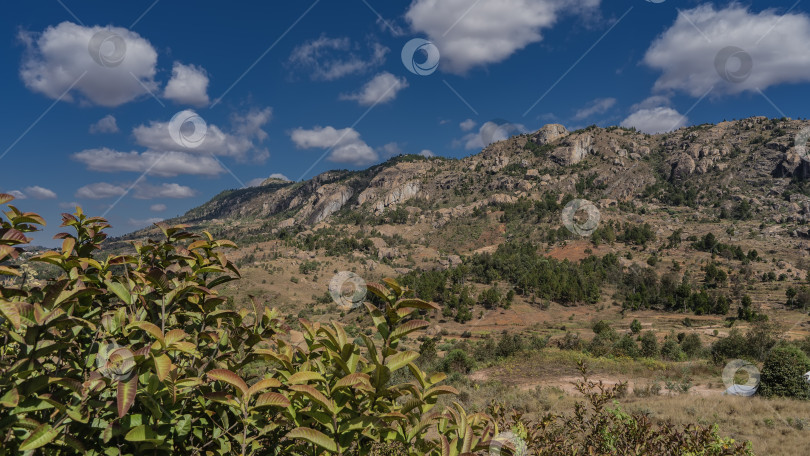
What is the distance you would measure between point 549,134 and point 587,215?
2570 inches

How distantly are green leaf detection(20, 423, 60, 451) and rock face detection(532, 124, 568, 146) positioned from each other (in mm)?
160473

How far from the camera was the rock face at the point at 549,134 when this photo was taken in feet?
492

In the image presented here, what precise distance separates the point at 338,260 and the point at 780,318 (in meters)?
68.3

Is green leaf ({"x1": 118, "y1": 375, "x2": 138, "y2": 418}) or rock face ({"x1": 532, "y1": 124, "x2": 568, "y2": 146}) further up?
rock face ({"x1": 532, "y1": 124, "x2": 568, "y2": 146})

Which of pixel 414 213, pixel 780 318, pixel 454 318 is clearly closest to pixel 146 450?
pixel 454 318

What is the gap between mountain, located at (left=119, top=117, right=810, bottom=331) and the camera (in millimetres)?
59938

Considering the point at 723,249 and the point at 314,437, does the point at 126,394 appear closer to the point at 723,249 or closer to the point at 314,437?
the point at 314,437

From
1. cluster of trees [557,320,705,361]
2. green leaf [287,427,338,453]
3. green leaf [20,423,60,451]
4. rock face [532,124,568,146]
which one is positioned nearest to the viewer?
green leaf [20,423,60,451]

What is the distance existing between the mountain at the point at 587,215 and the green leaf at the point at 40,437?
153ft

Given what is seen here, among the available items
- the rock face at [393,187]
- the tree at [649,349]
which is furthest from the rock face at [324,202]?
the tree at [649,349]

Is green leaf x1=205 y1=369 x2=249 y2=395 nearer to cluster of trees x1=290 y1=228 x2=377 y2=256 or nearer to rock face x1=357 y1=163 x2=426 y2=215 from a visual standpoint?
cluster of trees x1=290 y1=228 x2=377 y2=256

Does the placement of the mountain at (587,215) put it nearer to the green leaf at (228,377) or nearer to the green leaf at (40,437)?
the green leaf at (228,377)

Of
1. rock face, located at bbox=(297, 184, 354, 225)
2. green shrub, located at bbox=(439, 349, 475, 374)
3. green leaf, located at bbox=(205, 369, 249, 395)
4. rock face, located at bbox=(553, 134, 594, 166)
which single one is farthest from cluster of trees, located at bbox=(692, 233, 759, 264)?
rock face, located at bbox=(297, 184, 354, 225)

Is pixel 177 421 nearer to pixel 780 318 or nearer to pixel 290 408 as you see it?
pixel 290 408
